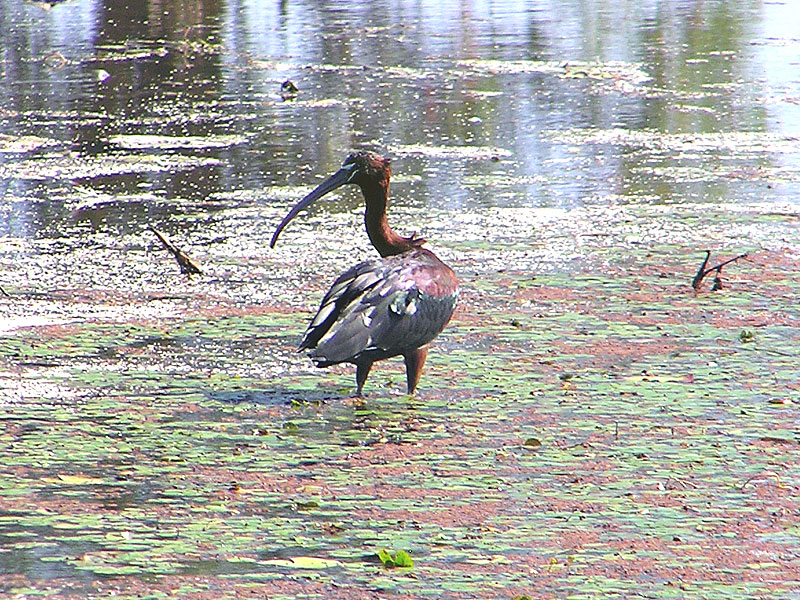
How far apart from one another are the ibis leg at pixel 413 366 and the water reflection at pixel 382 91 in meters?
4.10

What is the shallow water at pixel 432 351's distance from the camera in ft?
16.9

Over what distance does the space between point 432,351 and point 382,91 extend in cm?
897

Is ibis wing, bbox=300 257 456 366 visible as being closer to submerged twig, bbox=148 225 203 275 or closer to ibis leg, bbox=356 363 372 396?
ibis leg, bbox=356 363 372 396

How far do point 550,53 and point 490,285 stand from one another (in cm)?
1049

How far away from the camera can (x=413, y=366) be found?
6973mm

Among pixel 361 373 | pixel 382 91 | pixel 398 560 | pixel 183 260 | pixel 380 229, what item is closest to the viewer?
pixel 398 560

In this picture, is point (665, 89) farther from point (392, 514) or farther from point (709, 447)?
point (392, 514)

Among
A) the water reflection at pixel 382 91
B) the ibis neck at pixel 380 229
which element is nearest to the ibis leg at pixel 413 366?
the ibis neck at pixel 380 229

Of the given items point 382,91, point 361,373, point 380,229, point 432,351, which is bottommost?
point 432,351

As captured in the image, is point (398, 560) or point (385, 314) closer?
point (398, 560)

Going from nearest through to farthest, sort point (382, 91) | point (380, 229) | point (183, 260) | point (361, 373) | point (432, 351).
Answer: point (361, 373), point (380, 229), point (432, 351), point (183, 260), point (382, 91)

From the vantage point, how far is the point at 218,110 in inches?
604

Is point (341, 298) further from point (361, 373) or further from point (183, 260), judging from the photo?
point (183, 260)

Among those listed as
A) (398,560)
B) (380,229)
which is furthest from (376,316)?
(398,560)
